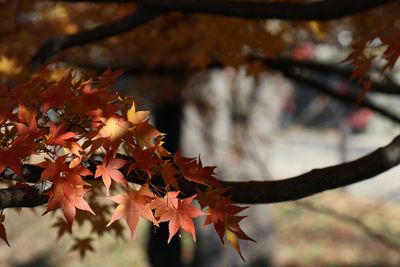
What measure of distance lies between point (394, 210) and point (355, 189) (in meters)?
1.64

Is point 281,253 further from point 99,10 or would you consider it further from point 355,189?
point 99,10

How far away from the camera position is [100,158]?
1859 mm

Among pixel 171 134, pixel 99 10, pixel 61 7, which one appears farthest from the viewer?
pixel 171 134

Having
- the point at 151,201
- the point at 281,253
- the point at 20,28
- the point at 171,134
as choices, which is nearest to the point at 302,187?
the point at 151,201

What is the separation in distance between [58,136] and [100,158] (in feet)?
0.62

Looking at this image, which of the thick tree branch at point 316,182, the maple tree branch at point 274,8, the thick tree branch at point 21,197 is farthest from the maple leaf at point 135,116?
the maple tree branch at point 274,8

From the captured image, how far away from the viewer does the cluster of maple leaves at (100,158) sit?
1.70 metres

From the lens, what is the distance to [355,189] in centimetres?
1268

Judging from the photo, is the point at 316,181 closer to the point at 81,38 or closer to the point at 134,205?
the point at 134,205

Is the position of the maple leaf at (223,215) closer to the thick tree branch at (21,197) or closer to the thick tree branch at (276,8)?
the thick tree branch at (21,197)

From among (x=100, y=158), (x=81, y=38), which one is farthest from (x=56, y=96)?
(x=81, y=38)

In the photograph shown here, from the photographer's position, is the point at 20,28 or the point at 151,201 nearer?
the point at 151,201

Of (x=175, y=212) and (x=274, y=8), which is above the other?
(x=274, y=8)

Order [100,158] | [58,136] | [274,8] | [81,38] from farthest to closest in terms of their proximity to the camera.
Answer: [81,38]
[274,8]
[100,158]
[58,136]
